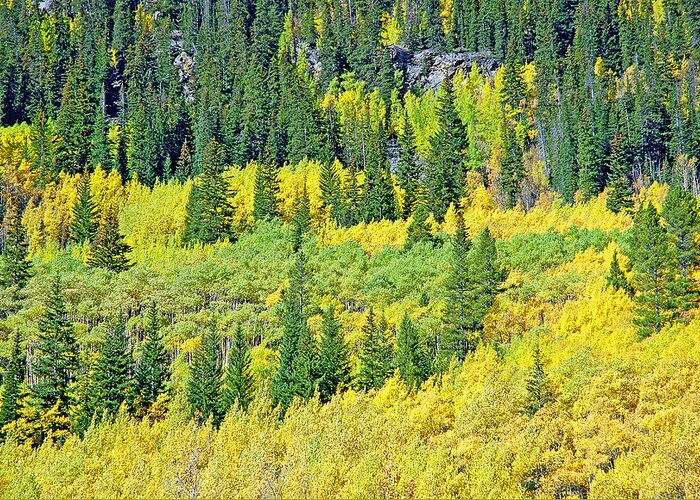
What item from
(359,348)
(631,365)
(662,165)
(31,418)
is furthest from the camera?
(662,165)

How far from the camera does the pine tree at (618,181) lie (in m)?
84.4

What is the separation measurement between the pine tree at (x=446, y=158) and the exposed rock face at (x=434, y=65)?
445 inches

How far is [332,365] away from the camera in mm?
56750

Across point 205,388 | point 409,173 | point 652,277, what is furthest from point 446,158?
point 205,388

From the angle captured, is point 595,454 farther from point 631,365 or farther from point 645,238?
point 645,238

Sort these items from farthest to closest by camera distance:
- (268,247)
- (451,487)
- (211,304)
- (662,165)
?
(662,165)
(268,247)
(211,304)
(451,487)

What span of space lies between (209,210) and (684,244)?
60.0 meters

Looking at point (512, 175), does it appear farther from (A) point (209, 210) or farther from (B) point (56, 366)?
(B) point (56, 366)

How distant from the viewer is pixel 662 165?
315 ft

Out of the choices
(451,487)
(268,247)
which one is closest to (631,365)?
(451,487)

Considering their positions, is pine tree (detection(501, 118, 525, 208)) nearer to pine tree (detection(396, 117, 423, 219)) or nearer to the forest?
the forest

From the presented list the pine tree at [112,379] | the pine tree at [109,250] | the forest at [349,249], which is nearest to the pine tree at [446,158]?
the forest at [349,249]

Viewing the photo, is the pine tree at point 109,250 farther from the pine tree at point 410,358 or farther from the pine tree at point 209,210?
the pine tree at point 410,358

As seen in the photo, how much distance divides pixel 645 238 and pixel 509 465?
98.8ft
